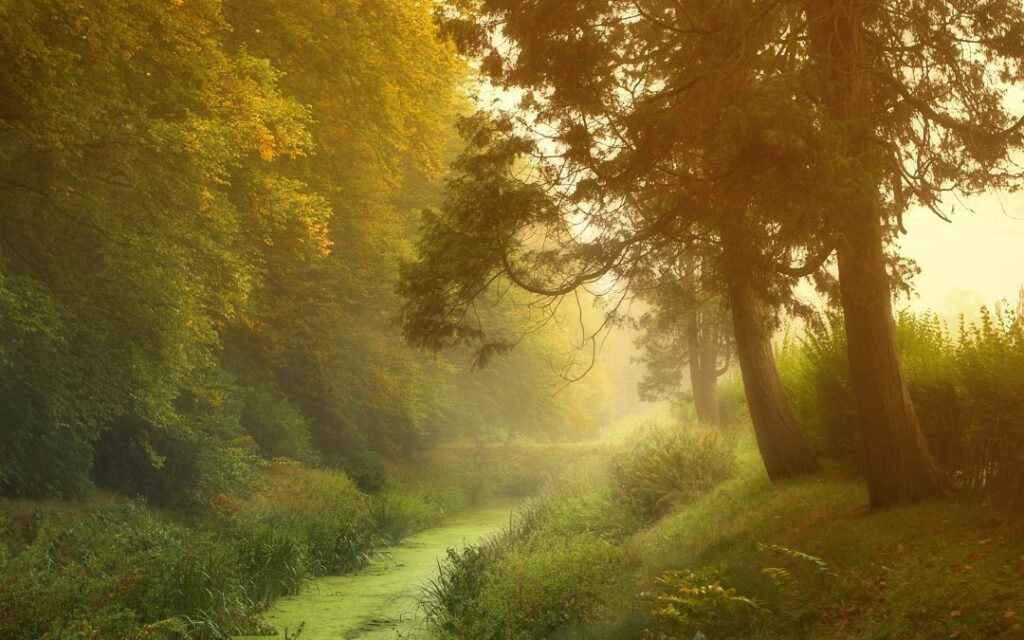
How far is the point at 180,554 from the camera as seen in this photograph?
10586mm

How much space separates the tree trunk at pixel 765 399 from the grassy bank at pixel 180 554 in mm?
6521

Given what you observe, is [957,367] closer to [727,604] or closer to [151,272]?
[727,604]

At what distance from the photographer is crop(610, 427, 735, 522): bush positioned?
41.1ft

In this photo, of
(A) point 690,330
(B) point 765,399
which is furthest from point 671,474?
(A) point 690,330

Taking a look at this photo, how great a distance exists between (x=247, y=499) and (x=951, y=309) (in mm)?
106205

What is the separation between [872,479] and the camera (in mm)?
7633

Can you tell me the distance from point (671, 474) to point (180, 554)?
23.2 ft

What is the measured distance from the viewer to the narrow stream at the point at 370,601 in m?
10.2

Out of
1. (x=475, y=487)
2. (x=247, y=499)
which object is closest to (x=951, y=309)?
(x=475, y=487)

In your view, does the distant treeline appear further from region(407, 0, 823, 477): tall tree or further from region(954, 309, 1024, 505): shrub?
region(954, 309, 1024, 505): shrub

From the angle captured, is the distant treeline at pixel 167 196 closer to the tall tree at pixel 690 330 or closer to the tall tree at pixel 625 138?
the tall tree at pixel 625 138

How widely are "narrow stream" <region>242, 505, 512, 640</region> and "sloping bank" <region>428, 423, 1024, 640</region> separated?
2.33 feet

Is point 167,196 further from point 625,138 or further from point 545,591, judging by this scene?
point 545,591

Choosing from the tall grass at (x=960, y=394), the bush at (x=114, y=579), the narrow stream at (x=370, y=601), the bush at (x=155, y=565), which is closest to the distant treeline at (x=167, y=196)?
the bush at (x=155, y=565)
